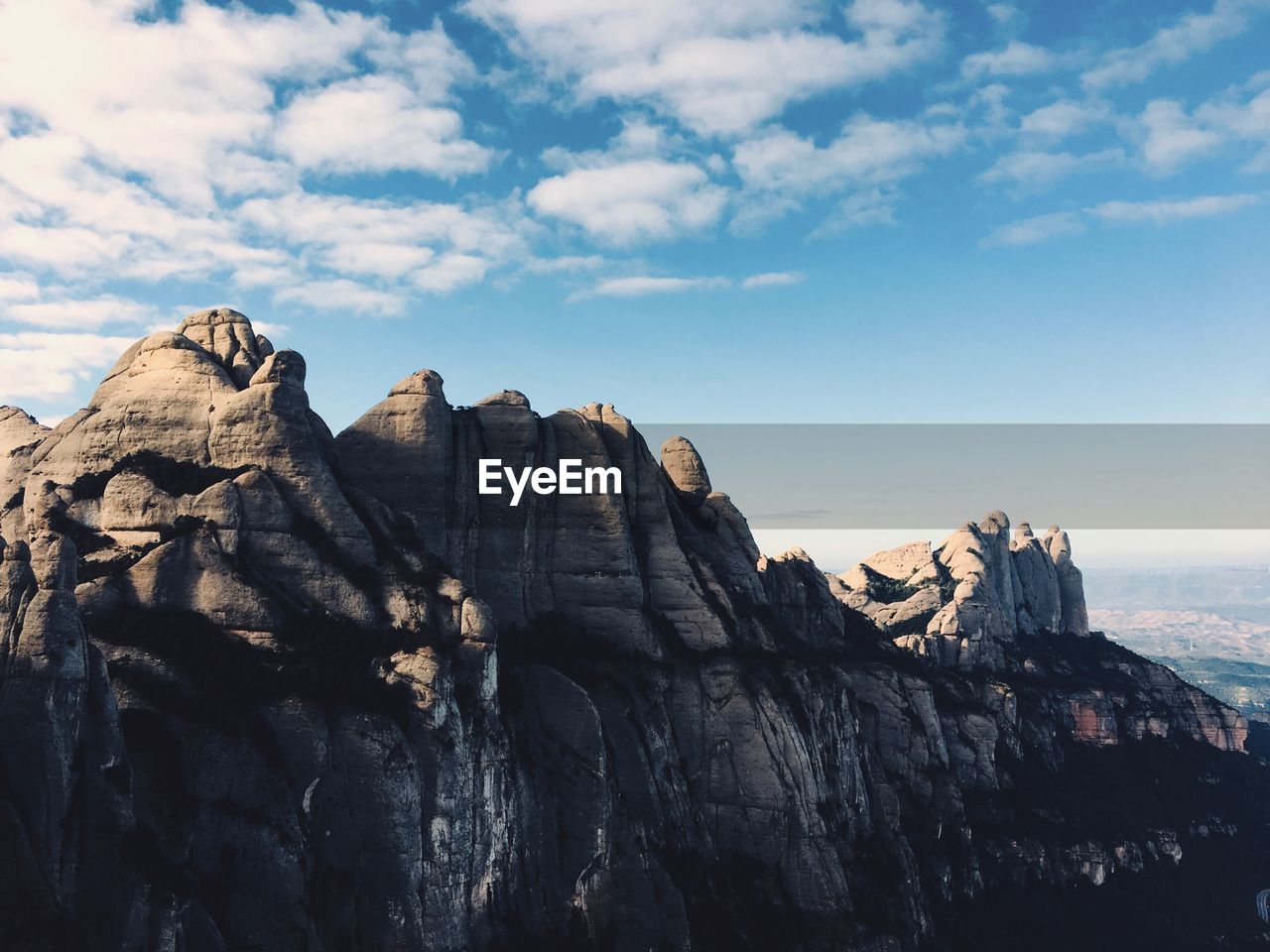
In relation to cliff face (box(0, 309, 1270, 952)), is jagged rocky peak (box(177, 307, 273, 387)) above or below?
above

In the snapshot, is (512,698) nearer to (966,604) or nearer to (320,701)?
(320,701)

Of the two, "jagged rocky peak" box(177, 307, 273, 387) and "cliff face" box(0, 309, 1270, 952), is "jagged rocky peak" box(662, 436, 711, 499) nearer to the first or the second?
"cliff face" box(0, 309, 1270, 952)

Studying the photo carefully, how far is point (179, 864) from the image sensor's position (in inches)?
2282

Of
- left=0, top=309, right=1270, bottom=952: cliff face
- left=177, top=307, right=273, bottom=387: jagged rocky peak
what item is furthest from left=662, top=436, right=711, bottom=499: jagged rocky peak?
left=177, top=307, right=273, bottom=387: jagged rocky peak

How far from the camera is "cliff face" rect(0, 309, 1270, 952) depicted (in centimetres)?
5831

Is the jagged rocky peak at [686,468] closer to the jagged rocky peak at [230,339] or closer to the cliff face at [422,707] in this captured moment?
the cliff face at [422,707]

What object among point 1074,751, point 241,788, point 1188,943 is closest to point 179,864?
point 241,788

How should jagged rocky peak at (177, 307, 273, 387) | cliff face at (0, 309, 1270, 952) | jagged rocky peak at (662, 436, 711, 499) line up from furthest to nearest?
jagged rocky peak at (662, 436, 711, 499), jagged rocky peak at (177, 307, 273, 387), cliff face at (0, 309, 1270, 952)

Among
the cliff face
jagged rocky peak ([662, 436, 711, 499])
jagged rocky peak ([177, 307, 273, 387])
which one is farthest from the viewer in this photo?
jagged rocky peak ([662, 436, 711, 499])

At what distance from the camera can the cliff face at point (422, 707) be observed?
2296 inches

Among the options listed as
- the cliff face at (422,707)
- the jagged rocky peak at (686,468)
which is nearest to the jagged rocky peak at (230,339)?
the cliff face at (422,707)

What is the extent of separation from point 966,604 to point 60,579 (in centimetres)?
14965

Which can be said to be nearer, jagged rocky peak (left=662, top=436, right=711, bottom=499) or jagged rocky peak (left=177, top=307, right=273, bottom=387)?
jagged rocky peak (left=177, top=307, right=273, bottom=387)

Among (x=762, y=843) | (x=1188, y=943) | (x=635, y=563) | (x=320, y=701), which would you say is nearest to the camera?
(x=320, y=701)
